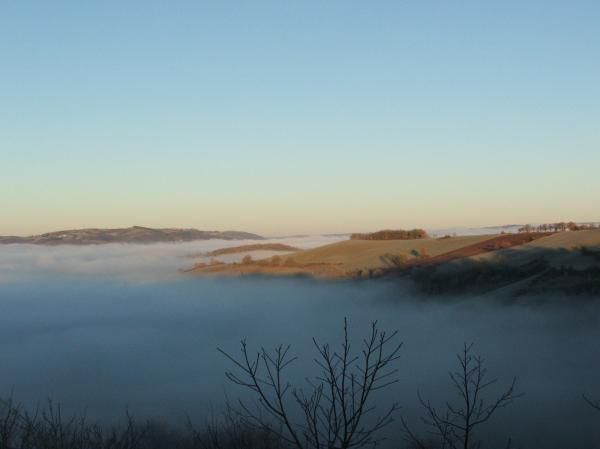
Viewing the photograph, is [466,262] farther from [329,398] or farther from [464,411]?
[329,398]

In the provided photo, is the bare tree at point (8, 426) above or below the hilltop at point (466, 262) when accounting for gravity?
below

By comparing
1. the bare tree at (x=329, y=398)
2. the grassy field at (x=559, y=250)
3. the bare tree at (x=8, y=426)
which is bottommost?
the bare tree at (x=8, y=426)

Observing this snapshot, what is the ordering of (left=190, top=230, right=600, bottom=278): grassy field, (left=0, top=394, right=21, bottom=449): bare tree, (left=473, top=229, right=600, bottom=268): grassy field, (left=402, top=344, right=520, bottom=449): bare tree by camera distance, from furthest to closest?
(left=190, top=230, right=600, bottom=278): grassy field < (left=473, top=229, right=600, bottom=268): grassy field < (left=0, top=394, right=21, bottom=449): bare tree < (left=402, top=344, right=520, bottom=449): bare tree

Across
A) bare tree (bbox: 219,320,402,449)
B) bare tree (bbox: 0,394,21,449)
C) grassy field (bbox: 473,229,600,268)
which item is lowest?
bare tree (bbox: 0,394,21,449)

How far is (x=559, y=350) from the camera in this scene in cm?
4628

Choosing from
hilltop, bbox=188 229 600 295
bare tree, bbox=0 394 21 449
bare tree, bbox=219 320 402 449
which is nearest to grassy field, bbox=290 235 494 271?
hilltop, bbox=188 229 600 295

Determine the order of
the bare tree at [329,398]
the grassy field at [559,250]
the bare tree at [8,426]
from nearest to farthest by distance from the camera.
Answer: the bare tree at [329,398], the bare tree at [8,426], the grassy field at [559,250]

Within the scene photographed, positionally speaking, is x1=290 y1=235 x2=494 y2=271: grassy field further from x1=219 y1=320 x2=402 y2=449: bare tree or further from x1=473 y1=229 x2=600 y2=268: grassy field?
x1=219 y1=320 x2=402 y2=449: bare tree

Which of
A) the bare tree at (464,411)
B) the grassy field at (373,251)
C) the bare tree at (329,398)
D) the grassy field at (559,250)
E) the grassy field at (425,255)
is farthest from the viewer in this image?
the grassy field at (373,251)

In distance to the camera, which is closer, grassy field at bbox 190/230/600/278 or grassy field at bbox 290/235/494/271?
grassy field at bbox 190/230/600/278

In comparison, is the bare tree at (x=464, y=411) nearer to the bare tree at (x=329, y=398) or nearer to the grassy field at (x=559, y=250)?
the bare tree at (x=329, y=398)

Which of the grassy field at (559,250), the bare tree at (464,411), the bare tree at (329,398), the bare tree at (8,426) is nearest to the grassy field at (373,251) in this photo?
the grassy field at (559,250)

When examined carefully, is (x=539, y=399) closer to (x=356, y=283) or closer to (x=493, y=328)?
(x=493, y=328)

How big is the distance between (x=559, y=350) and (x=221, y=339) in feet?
136
